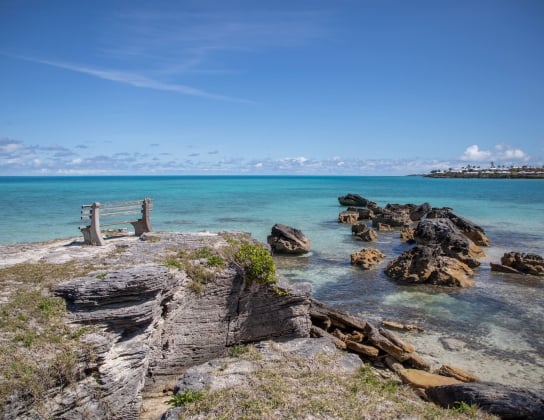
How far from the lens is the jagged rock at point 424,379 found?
13414mm

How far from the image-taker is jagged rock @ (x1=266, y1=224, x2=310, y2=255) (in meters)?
33.3

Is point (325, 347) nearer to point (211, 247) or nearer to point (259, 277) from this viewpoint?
point (259, 277)

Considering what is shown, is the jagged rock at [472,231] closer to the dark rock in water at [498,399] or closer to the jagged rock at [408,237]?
the jagged rock at [408,237]

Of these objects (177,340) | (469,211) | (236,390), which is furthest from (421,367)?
(469,211)

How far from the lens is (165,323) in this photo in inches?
531

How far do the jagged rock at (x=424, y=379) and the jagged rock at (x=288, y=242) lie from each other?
1918cm

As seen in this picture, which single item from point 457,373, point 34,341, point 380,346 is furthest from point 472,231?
point 34,341

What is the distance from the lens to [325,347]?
14.0 m

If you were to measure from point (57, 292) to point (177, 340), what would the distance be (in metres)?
4.25

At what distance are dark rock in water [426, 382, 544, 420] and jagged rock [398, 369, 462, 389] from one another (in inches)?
38.0

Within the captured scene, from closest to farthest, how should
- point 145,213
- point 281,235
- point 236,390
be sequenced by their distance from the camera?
point 236,390 → point 145,213 → point 281,235

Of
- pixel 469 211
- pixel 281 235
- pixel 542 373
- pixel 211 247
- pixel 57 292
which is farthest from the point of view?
pixel 469 211

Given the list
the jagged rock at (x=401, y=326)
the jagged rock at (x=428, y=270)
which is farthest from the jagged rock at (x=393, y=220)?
the jagged rock at (x=401, y=326)

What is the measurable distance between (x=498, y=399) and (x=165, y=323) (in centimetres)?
1040
